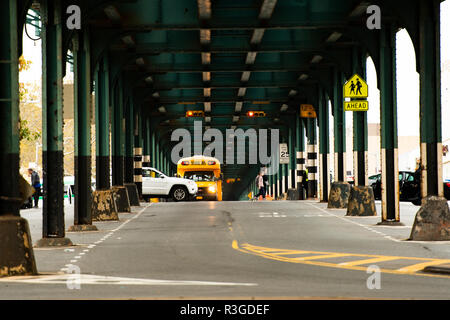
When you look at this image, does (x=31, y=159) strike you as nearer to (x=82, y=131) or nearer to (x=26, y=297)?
(x=82, y=131)

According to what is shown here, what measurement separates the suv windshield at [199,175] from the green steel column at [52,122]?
4038cm

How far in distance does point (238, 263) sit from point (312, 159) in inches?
1358

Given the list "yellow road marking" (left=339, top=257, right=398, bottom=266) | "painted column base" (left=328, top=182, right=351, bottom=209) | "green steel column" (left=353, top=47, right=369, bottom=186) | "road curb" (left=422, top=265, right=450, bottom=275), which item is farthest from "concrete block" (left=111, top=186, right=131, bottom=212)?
"road curb" (left=422, top=265, right=450, bottom=275)

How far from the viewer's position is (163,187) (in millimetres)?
51281

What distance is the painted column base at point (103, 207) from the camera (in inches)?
1161

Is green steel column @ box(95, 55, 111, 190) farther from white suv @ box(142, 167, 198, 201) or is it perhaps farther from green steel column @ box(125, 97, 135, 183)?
white suv @ box(142, 167, 198, 201)

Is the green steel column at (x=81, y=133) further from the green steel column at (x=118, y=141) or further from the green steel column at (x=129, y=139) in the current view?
the green steel column at (x=129, y=139)

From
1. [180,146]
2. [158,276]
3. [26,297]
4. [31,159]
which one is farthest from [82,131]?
[31,159]

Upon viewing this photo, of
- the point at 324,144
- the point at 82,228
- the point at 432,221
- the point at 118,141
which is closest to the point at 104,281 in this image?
the point at 432,221

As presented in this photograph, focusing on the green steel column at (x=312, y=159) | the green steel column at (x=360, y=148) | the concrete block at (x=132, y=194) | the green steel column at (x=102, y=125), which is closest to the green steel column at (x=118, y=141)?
the concrete block at (x=132, y=194)

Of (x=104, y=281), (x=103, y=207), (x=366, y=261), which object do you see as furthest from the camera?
(x=103, y=207)

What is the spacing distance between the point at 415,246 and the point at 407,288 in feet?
24.5

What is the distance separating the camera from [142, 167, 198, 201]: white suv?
2014 inches

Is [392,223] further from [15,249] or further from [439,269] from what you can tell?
[15,249]
